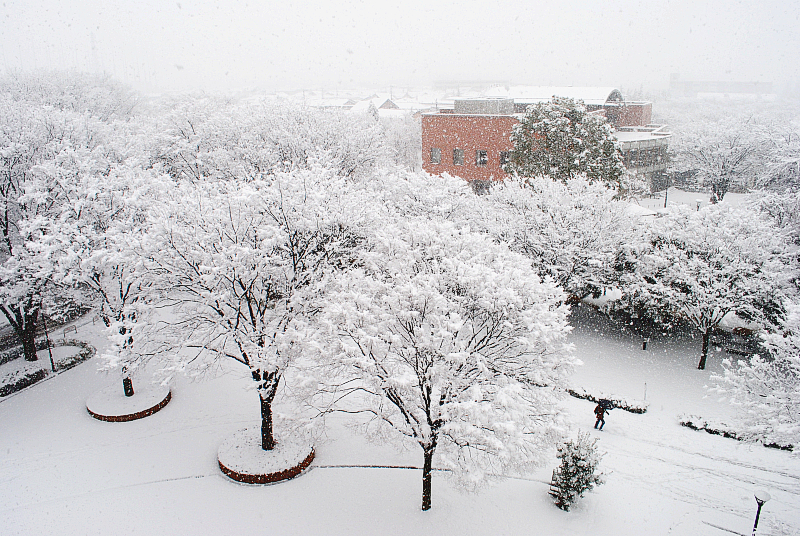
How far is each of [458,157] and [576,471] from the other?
30524mm

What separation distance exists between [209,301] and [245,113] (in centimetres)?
2241

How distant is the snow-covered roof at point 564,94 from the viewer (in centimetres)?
4481

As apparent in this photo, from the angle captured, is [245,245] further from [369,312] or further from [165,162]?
[165,162]

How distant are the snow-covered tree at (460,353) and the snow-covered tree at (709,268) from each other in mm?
10271

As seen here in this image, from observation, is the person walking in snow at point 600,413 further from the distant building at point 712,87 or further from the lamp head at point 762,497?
the distant building at point 712,87

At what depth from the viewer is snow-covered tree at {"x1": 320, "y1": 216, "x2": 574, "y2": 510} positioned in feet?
33.5

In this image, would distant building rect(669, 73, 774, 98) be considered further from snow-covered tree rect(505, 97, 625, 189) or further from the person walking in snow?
the person walking in snow

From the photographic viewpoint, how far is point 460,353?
9.90 metres

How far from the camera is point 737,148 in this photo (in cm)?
4406

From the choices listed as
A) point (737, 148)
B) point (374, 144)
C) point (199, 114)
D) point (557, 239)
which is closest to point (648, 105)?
point (737, 148)

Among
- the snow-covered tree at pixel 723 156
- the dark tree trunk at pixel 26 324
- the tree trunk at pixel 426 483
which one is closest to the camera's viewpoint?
the tree trunk at pixel 426 483

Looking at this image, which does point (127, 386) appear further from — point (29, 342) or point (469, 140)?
point (469, 140)

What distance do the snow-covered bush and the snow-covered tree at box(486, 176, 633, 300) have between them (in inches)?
387

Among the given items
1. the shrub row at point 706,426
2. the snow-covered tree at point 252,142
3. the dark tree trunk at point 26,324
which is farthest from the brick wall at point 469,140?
the dark tree trunk at point 26,324
